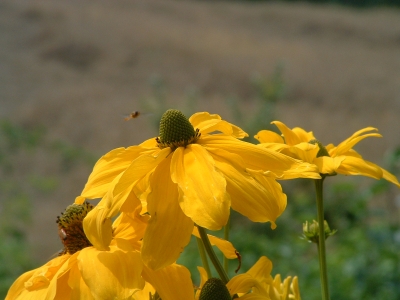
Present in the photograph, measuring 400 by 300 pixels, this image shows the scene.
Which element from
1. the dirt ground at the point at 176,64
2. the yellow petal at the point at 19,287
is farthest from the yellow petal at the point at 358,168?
the dirt ground at the point at 176,64

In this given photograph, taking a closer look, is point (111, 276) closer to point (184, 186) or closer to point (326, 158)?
point (184, 186)

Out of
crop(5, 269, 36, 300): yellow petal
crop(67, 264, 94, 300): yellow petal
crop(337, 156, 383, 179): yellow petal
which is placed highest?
crop(337, 156, 383, 179): yellow petal

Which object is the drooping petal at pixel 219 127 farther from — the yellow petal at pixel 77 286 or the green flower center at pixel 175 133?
the yellow petal at pixel 77 286

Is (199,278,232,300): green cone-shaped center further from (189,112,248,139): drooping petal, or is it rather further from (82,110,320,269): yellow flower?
(189,112,248,139): drooping petal

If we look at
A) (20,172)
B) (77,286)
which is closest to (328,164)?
(77,286)

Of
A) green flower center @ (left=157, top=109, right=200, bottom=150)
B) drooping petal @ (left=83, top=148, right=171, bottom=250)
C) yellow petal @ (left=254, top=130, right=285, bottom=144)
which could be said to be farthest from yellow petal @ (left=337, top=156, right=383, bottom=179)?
drooping petal @ (left=83, top=148, right=171, bottom=250)

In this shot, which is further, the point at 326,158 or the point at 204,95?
the point at 204,95
